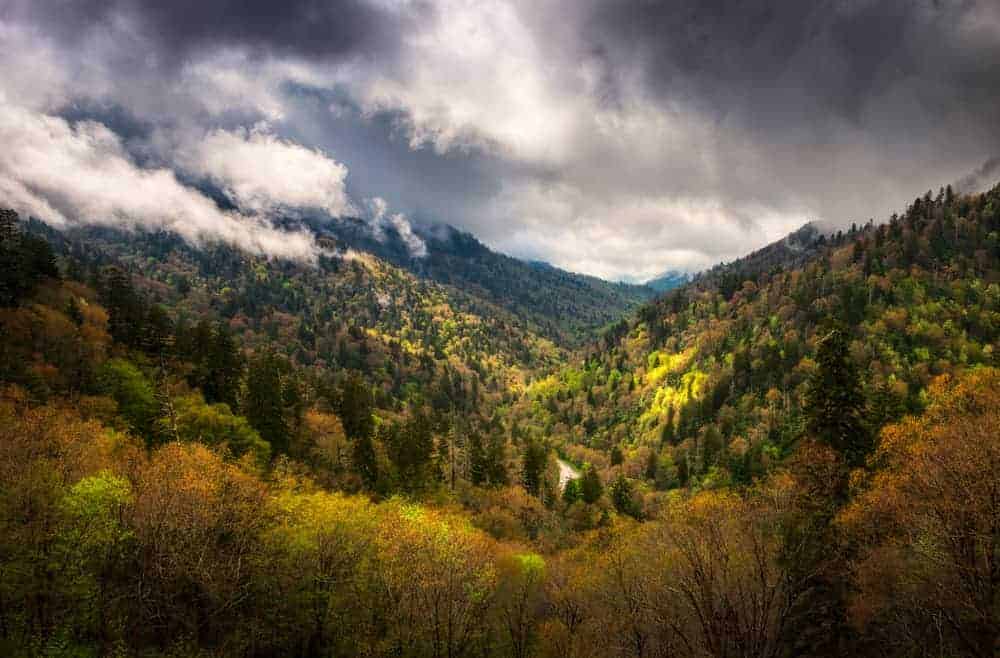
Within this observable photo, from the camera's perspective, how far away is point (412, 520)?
137 ft

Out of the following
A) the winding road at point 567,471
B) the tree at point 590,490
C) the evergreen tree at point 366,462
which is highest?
the evergreen tree at point 366,462

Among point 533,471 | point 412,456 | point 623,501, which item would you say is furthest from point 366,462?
point 623,501

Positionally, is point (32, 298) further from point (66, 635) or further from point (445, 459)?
point (445, 459)

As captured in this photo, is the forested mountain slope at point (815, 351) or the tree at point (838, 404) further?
the forested mountain slope at point (815, 351)

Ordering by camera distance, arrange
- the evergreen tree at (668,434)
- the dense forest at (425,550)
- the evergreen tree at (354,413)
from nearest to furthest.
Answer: the dense forest at (425,550) → the evergreen tree at (354,413) → the evergreen tree at (668,434)

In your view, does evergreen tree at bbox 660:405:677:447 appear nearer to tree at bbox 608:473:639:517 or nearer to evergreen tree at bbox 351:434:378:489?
tree at bbox 608:473:639:517

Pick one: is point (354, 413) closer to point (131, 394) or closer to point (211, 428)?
point (211, 428)

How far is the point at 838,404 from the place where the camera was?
38469mm

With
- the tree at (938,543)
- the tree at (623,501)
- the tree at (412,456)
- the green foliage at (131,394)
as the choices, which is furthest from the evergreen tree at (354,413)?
the tree at (938,543)

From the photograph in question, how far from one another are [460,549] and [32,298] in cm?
7592

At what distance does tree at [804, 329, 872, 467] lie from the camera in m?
38.2

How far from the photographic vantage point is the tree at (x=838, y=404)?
3816cm

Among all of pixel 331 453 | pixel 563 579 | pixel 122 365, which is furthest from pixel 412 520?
pixel 122 365

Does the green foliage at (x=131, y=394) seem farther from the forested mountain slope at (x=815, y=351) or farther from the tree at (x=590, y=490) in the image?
the forested mountain slope at (x=815, y=351)
